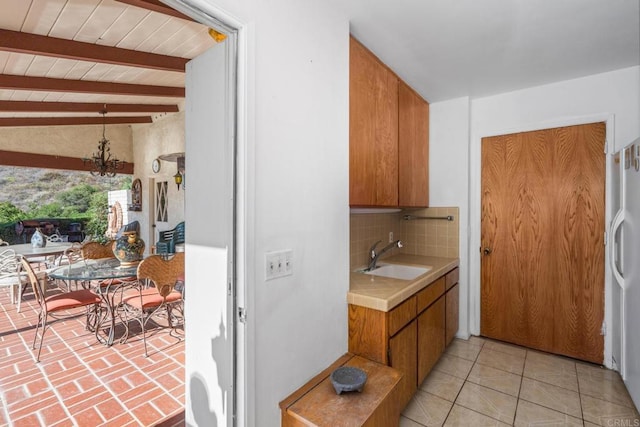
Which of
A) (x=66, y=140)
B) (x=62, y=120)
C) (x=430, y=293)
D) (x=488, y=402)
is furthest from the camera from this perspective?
(x=66, y=140)

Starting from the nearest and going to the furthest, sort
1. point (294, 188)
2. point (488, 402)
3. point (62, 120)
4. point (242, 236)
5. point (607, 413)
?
point (242, 236), point (294, 188), point (607, 413), point (488, 402), point (62, 120)

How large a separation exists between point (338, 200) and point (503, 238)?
2113mm

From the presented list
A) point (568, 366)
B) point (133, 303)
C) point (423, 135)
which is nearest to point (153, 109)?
point (133, 303)

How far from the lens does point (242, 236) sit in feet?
3.84

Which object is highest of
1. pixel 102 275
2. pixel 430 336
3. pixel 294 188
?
pixel 294 188

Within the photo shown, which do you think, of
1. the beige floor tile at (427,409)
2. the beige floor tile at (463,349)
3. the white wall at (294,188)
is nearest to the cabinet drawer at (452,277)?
the beige floor tile at (463,349)

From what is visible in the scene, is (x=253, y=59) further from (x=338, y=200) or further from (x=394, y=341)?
(x=394, y=341)

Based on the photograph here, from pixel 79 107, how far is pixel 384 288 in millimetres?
5000

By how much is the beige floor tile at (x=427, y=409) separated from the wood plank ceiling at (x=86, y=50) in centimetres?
294

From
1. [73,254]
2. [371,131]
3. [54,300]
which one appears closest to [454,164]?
[371,131]

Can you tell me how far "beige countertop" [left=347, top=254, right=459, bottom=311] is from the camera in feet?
5.49

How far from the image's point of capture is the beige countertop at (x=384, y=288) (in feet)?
5.49

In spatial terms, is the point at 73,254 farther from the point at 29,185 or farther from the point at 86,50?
the point at 86,50

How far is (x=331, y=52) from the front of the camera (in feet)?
5.34
